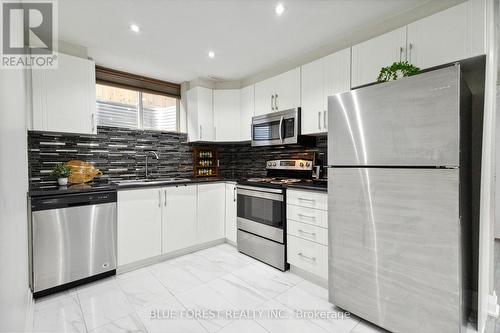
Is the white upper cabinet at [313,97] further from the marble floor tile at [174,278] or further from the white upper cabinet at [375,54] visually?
the marble floor tile at [174,278]

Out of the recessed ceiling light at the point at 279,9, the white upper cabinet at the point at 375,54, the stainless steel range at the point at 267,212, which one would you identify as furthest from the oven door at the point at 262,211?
the recessed ceiling light at the point at 279,9

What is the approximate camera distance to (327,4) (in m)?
1.86

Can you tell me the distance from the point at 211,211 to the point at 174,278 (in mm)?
1000

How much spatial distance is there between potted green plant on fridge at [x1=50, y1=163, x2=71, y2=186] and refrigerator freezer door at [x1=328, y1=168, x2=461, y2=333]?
8.33ft

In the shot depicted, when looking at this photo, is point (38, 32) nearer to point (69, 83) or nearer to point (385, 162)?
point (69, 83)

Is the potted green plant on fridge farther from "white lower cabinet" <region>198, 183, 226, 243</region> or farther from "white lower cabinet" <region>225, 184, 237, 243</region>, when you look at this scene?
"white lower cabinet" <region>225, 184, 237, 243</region>

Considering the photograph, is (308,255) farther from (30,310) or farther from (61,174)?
(61,174)

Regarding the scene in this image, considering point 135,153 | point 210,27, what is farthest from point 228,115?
point 210,27

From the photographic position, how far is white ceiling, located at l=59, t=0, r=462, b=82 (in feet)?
6.07

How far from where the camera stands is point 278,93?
2.96 m

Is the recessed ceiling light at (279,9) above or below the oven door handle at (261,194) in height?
above

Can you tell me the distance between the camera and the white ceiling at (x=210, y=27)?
6.07ft

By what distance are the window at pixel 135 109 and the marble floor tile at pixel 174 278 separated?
181 cm

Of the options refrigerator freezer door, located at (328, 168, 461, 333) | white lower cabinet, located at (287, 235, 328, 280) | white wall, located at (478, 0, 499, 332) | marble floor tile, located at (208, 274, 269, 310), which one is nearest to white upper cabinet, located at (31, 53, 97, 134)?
marble floor tile, located at (208, 274, 269, 310)
